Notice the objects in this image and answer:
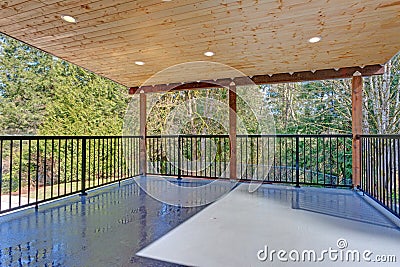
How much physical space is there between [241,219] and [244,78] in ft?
9.54

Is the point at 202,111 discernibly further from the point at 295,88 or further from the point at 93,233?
the point at 93,233

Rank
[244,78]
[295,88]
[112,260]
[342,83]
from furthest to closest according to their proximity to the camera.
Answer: [295,88] → [342,83] → [244,78] → [112,260]

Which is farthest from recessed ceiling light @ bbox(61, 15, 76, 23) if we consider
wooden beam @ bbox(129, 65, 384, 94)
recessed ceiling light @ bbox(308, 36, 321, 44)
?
recessed ceiling light @ bbox(308, 36, 321, 44)

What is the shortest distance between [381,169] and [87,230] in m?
3.64

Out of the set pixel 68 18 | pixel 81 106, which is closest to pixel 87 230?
pixel 68 18

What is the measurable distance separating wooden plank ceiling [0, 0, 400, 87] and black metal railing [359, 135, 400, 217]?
4.13 feet

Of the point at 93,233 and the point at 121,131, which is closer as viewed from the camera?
the point at 93,233

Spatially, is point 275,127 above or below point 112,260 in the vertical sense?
above

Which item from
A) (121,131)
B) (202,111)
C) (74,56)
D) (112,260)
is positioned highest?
(74,56)

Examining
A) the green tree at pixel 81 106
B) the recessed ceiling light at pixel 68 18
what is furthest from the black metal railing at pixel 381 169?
the green tree at pixel 81 106

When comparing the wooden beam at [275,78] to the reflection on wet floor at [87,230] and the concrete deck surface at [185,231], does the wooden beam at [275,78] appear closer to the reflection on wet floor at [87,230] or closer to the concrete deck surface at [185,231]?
the concrete deck surface at [185,231]

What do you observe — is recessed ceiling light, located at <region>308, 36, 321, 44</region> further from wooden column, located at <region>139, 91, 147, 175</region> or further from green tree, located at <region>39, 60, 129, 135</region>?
green tree, located at <region>39, 60, 129, 135</region>

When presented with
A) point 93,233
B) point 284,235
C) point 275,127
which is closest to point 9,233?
point 93,233

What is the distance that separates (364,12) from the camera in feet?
8.25
